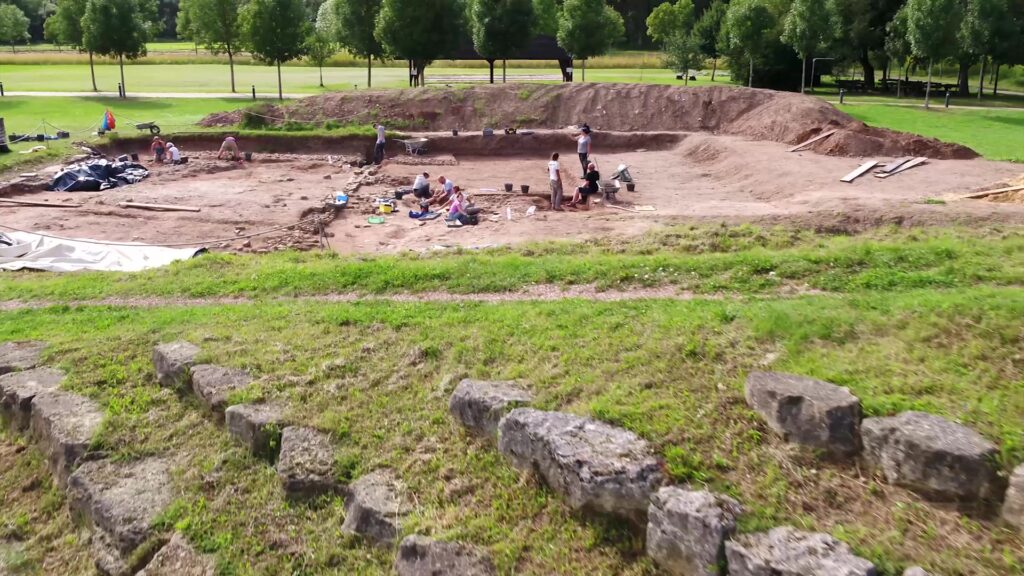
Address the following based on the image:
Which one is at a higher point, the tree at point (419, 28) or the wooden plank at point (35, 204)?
the tree at point (419, 28)

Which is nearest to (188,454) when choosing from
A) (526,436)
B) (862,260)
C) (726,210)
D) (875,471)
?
(526,436)

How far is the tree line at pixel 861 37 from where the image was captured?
35750mm

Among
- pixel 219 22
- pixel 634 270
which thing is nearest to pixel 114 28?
pixel 219 22

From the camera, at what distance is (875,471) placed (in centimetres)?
542

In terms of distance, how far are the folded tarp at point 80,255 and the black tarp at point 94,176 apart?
323 inches

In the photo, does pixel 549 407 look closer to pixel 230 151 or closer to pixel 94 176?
pixel 94 176

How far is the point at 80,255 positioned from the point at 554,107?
79.9 ft

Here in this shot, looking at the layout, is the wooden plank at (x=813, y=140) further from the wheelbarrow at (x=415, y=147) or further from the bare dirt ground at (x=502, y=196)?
the wheelbarrow at (x=415, y=147)

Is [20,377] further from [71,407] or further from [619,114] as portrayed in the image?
[619,114]

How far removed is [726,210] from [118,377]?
47.6ft

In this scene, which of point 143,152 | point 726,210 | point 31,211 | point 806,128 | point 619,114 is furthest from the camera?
point 619,114

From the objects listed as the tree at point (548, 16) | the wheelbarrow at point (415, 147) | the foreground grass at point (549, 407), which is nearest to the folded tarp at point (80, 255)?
the foreground grass at point (549, 407)

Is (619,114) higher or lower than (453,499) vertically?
higher

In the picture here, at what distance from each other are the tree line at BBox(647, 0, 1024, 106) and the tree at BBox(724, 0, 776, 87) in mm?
55
